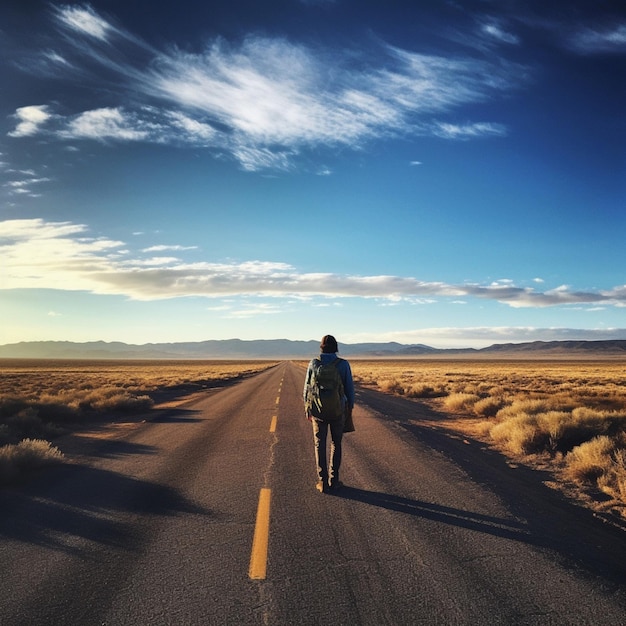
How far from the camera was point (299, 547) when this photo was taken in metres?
5.01

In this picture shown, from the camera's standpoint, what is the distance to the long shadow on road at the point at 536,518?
4949mm

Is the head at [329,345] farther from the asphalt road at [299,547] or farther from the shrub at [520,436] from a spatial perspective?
the shrub at [520,436]

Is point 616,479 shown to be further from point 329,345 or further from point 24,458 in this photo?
point 24,458

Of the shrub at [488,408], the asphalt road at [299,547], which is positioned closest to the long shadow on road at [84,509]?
the asphalt road at [299,547]

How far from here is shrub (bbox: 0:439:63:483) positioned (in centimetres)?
790

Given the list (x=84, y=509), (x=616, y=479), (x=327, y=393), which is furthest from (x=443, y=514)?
(x=84, y=509)

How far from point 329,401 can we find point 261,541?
2389 millimetres

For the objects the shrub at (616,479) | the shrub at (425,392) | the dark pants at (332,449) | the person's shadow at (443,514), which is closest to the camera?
the person's shadow at (443,514)

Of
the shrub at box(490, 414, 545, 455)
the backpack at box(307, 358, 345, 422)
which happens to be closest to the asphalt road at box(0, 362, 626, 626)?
the backpack at box(307, 358, 345, 422)

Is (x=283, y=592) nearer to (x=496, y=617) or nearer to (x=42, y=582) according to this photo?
(x=496, y=617)

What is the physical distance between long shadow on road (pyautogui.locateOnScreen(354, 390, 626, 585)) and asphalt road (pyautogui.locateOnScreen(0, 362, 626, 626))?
0.03 metres

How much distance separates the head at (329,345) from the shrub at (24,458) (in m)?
5.69

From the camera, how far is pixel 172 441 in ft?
37.7

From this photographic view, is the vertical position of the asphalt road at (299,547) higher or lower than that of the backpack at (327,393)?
lower
